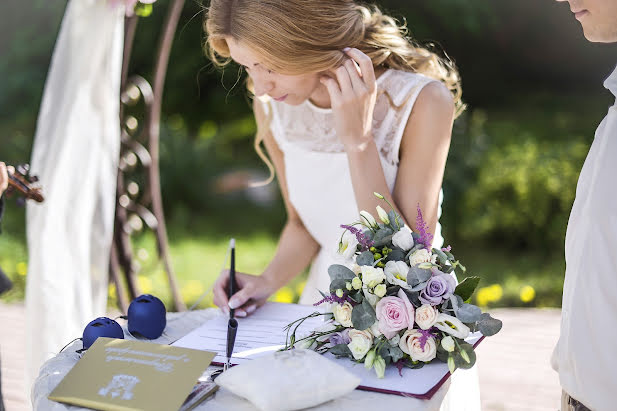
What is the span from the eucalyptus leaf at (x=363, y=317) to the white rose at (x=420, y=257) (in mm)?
119

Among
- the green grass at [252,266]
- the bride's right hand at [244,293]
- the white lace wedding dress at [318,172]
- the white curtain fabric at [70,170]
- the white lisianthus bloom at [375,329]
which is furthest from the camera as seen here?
the green grass at [252,266]

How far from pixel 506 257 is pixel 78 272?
413 cm

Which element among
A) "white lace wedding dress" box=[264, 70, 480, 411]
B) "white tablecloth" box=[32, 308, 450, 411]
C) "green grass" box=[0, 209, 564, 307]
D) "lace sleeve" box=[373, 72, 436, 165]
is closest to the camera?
"white tablecloth" box=[32, 308, 450, 411]

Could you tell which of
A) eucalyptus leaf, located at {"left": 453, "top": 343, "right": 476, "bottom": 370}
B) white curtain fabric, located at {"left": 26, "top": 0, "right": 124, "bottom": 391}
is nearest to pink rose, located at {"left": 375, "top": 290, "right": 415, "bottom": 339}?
eucalyptus leaf, located at {"left": 453, "top": 343, "right": 476, "bottom": 370}

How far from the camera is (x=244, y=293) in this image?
1756 millimetres

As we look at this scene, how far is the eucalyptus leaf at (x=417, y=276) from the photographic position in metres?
1.34

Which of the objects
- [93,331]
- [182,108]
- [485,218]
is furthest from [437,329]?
[182,108]

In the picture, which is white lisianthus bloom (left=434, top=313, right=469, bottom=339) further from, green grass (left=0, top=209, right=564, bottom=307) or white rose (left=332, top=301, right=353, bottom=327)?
green grass (left=0, top=209, right=564, bottom=307)

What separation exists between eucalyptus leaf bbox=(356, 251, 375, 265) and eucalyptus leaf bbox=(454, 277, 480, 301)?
0.17m

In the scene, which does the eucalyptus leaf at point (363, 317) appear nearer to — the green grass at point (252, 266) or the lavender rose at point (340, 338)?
the lavender rose at point (340, 338)

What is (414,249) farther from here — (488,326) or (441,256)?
(488,326)

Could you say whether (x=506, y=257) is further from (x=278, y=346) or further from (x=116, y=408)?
(x=116, y=408)

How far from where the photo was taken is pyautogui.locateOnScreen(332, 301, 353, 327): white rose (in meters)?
1.39

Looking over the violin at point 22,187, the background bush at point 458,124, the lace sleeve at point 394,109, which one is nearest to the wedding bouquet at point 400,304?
the lace sleeve at point 394,109
